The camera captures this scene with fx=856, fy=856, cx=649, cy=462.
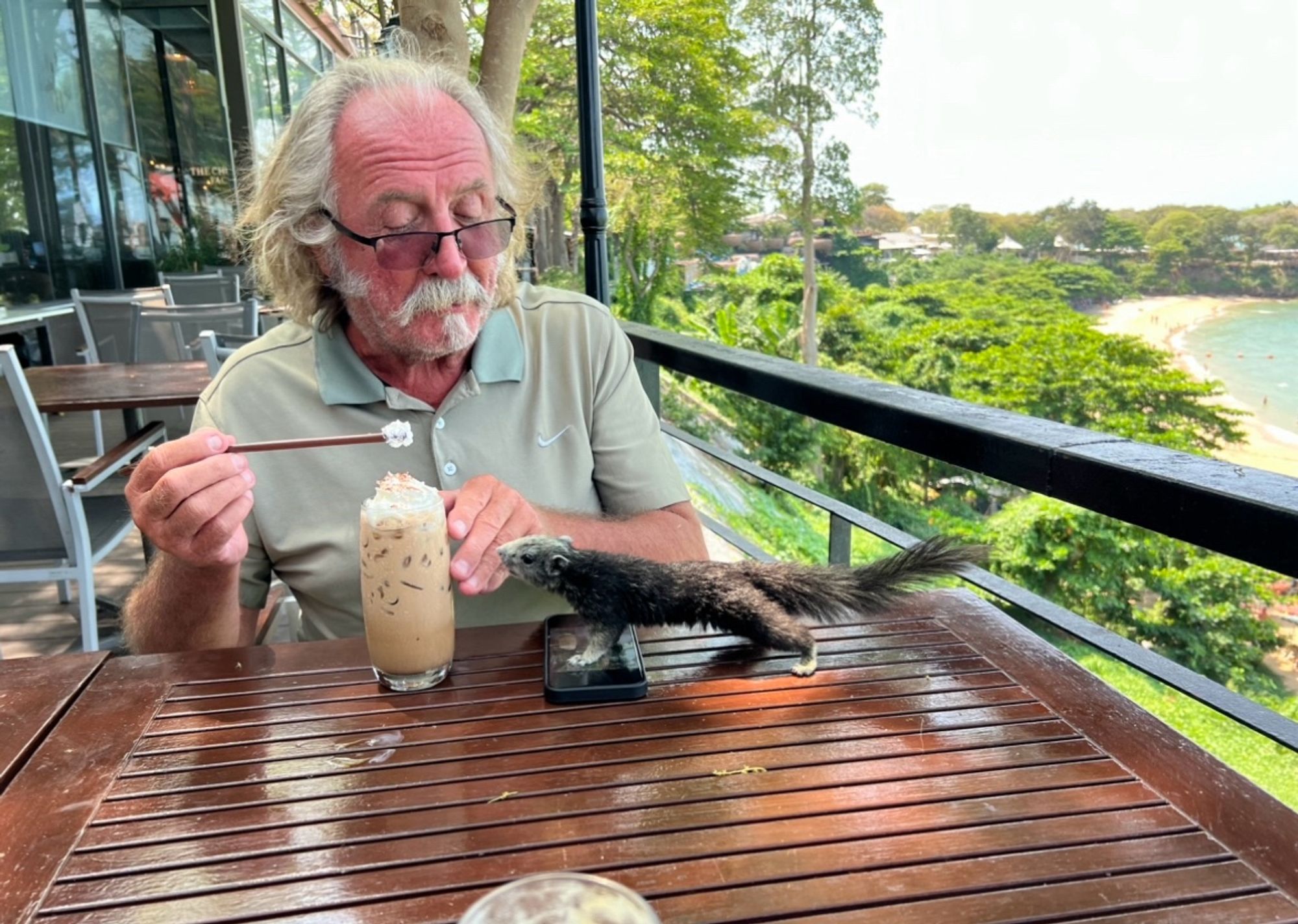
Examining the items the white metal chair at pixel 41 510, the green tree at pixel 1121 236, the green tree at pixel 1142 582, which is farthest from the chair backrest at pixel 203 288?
the green tree at pixel 1121 236

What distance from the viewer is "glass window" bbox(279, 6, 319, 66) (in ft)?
40.1

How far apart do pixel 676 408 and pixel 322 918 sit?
42.7 ft

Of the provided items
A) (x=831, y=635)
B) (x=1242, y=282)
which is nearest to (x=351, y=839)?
(x=831, y=635)

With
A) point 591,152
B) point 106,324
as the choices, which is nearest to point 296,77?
point 106,324

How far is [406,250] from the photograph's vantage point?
4.84 ft

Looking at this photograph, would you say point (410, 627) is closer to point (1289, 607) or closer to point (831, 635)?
point (831, 635)

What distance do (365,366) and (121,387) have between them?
6.85 feet

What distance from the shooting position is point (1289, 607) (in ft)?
28.6

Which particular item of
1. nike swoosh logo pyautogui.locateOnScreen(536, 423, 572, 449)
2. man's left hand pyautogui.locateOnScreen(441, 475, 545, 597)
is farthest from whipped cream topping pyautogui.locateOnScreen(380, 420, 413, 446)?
nike swoosh logo pyautogui.locateOnScreen(536, 423, 572, 449)

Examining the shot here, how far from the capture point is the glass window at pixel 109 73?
740 cm

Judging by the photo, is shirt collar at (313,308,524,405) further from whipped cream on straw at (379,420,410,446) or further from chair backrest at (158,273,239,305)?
chair backrest at (158,273,239,305)

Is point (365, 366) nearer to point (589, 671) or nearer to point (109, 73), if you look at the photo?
point (589, 671)

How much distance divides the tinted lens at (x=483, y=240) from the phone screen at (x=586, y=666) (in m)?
0.70

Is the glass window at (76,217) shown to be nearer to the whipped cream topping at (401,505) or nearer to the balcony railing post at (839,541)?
the balcony railing post at (839,541)
